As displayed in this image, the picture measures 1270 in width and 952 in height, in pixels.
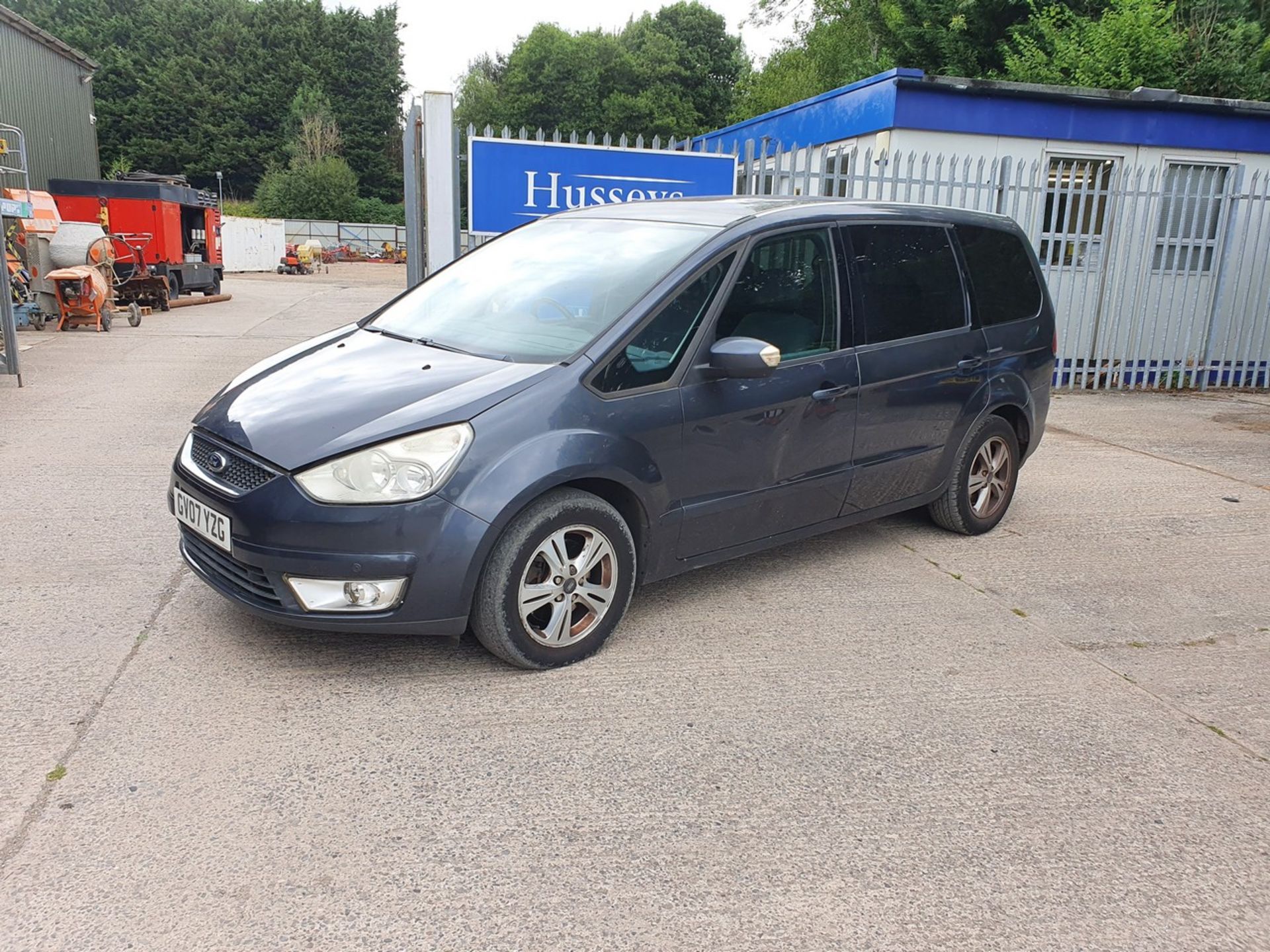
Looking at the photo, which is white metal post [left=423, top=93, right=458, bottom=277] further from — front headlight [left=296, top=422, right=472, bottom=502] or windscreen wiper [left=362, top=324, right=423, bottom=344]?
front headlight [left=296, top=422, right=472, bottom=502]

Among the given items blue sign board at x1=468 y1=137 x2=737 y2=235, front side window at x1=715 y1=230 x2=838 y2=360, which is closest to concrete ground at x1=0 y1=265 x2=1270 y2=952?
front side window at x1=715 y1=230 x2=838 y2=360

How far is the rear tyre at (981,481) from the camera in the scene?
5.41m

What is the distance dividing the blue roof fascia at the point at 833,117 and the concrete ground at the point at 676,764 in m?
6.25

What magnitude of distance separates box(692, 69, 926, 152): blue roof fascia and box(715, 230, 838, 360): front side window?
17.3 ft

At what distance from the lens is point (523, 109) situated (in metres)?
59.8

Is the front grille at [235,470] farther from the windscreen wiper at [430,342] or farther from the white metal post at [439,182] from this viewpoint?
the white metal post at [439,182]

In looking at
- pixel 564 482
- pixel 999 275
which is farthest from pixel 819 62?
pixel 564 482

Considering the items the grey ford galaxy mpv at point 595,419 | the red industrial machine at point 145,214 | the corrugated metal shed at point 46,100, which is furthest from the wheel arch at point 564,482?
the corrugated metal shed at point 46,100

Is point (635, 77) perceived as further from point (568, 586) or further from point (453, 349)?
point (568, 586)

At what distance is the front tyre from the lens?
3.53 m

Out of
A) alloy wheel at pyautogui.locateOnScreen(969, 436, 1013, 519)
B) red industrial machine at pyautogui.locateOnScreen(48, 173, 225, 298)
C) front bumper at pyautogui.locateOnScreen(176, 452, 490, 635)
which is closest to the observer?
front bumper at pyautogui.locateOnScreen(176, 452, 490, 635)

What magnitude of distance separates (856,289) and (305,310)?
16.6 metres

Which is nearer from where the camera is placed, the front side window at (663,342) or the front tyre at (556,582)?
the front tyre at (556,582)

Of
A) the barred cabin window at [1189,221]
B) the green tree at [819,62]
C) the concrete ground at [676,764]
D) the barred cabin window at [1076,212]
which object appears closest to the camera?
the concrete ground at [676,764]
